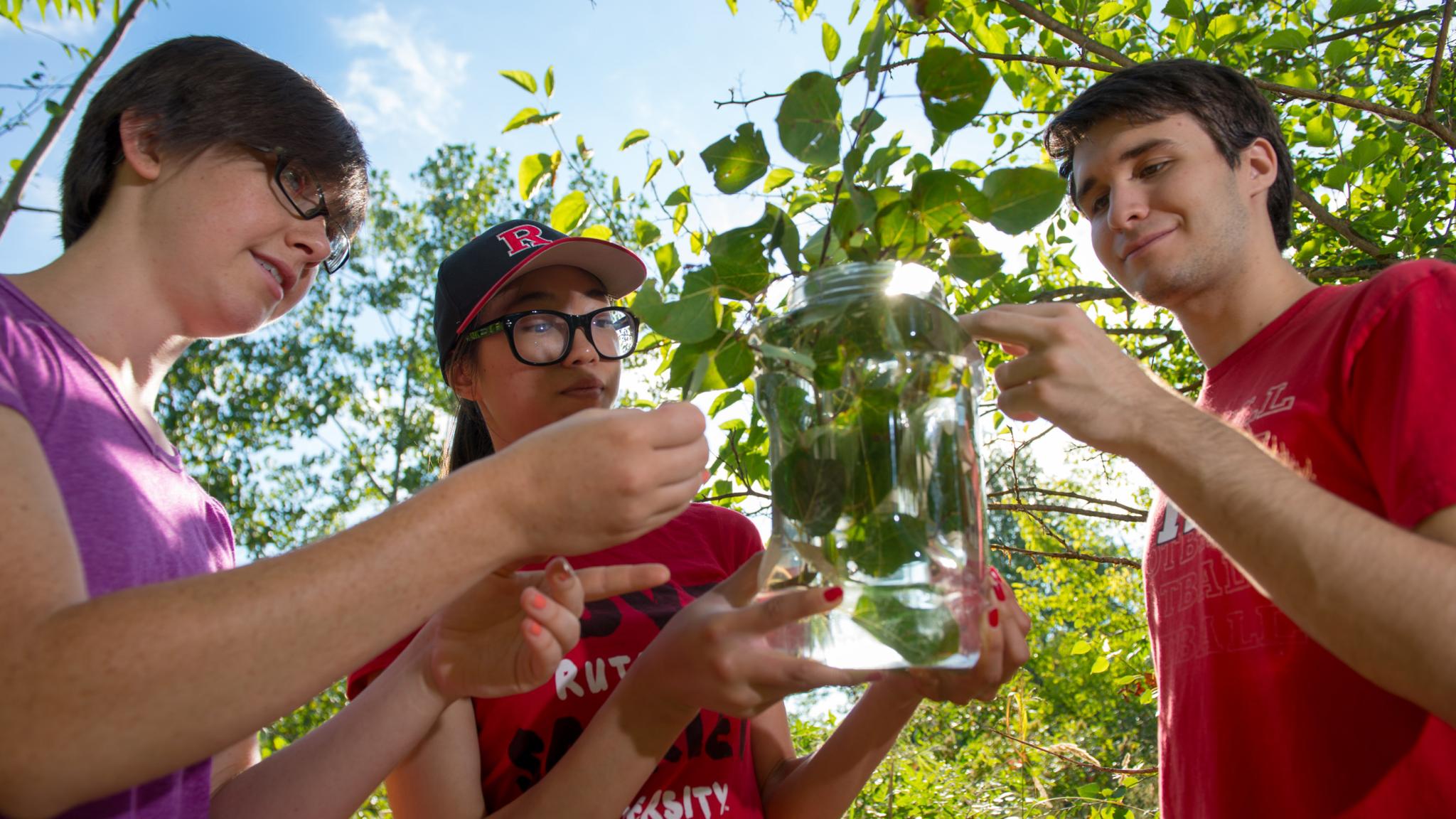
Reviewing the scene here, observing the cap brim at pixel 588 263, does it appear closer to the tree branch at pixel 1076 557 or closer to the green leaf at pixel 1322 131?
the tree branch at pixel 1076 557

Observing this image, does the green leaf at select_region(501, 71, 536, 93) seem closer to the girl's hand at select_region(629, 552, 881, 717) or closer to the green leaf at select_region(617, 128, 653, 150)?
the green leaf at select_region(617, 128, 653, 150)

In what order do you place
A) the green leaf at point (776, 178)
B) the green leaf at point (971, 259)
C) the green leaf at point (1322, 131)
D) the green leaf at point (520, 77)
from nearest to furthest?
the green leaf at point (971, 259) → the green leaf at point (776, 178) → the green leaf at point (520, 77) → the green leaf at point (1322, 131)

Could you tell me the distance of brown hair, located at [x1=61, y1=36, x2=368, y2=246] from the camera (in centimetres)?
140

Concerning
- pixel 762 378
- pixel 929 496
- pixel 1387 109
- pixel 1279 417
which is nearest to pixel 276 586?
pixel 762 378

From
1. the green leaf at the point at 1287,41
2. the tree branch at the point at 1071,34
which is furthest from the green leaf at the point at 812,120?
the green leaf at the point at 1287,41

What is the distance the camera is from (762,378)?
118cm

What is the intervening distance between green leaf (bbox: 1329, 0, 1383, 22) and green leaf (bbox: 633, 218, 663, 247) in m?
2.07

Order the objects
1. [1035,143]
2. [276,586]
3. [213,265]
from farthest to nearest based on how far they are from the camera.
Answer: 1. [1035,143]
2. [213,265]
3. [276,586]

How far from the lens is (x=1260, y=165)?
82.3 inches

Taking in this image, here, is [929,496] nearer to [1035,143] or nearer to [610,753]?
[610,753]

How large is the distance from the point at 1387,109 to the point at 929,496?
2.17 meters

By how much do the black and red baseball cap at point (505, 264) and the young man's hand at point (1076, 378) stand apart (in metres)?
0.82

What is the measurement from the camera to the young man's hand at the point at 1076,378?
4.01ft

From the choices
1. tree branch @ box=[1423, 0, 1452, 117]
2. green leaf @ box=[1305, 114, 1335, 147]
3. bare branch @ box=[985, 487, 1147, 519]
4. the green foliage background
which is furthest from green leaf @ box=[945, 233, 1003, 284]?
green leaf @ box=[1305, 114, 1335, 147]
